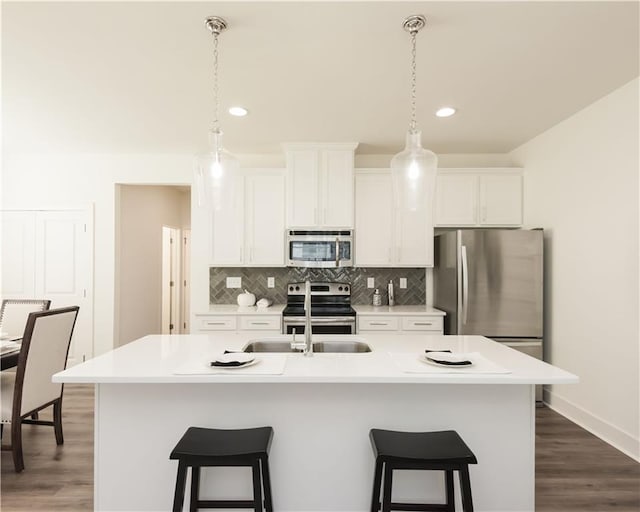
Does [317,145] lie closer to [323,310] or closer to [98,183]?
[323,310]

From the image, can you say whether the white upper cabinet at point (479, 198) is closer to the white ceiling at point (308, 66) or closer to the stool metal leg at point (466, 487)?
the white ceiling at point (308, 66)

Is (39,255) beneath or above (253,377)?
above

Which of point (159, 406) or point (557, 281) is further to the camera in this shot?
point (557, 281)

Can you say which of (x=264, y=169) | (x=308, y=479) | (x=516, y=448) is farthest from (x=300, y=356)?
(x=264, y=169)

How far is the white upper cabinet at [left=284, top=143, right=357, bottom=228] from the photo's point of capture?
4.12m

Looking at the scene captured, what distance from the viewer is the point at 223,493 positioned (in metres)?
1.94

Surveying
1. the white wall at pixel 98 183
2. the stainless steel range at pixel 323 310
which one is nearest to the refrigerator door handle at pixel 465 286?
the stainless steel range at pixel 323 310

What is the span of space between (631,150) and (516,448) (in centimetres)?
225

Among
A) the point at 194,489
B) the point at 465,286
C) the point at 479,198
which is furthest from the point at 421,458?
the point at 479,198

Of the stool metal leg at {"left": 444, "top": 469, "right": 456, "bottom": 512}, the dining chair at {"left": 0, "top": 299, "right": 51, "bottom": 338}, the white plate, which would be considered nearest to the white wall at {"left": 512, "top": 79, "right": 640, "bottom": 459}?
the white plate

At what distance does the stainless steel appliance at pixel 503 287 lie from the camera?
362 centimetres

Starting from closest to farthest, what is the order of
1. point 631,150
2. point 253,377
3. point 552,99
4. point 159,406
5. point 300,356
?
point 253,377, point 159,406, point 300,356, point 631,150, point 552,99

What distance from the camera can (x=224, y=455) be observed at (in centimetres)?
156

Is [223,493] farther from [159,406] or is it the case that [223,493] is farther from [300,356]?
[300,356]
